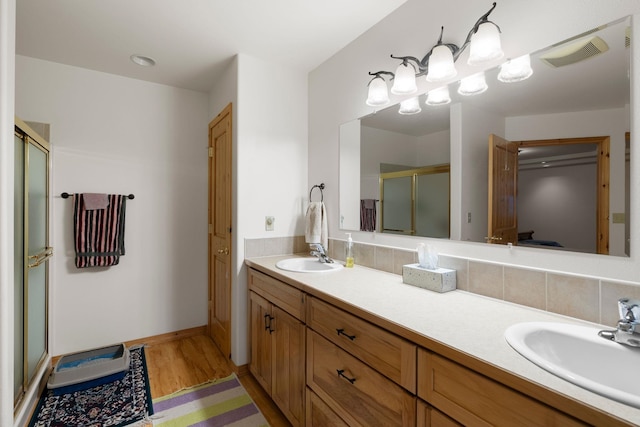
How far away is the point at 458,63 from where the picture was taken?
1.44 m

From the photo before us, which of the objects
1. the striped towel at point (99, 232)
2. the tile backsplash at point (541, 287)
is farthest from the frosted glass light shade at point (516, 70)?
the striped towel at point (99, 232)

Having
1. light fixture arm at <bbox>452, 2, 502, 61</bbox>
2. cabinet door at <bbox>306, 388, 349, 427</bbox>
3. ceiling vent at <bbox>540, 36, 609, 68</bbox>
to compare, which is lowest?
cabinet door at <bbox>306, 388, 349, 427</bbox>

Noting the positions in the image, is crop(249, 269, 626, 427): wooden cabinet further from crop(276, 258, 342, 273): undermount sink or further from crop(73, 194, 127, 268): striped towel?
crop(73, 194, 127, 268): striped towel

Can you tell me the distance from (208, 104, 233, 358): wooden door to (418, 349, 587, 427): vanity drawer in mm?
1777

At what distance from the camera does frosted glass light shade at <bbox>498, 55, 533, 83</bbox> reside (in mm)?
1199

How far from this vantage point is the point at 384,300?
1221mm

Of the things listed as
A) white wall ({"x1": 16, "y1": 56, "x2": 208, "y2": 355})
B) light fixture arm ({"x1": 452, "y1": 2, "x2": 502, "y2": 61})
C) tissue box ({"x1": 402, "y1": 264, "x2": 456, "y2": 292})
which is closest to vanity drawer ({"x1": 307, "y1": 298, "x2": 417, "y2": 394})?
tissue box ({"x1": 402, "y1": 264, "x2": 456, "y2": 292})

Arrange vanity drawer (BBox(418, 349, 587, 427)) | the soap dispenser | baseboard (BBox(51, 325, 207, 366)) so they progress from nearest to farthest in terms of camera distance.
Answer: vanity drawer (BBox(418, 349, 587, 427)), the soap dispenser, baseboard (BBox(51, 325, 207, 366))

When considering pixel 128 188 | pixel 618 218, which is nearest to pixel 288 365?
pixel 618 218

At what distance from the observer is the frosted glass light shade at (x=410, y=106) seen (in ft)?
5.42

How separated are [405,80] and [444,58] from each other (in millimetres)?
237

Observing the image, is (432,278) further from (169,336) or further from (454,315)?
(169,336)

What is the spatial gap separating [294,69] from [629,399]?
2566 mm

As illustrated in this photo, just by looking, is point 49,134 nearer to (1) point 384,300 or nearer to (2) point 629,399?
(1) point 384,300
